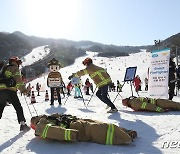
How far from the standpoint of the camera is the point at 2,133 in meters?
7.00

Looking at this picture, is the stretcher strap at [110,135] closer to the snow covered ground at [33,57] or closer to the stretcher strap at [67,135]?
the stretcher strap at [67,135]

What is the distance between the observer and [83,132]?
569cm

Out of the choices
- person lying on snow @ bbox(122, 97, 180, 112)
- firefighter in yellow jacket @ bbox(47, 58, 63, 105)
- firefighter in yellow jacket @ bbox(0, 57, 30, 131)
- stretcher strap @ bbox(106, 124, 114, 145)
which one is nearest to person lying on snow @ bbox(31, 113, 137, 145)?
stretcher strap @ bbox(106, 124, 114, 145)

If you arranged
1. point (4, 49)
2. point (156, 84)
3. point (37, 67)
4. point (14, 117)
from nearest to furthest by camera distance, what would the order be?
point (14, 117) → point (156, 84) → point (37, 67) → point (4, 49)

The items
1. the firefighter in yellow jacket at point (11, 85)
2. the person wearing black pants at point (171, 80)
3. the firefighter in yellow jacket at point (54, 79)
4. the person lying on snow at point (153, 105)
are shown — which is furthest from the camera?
the firefighter in yellow jacket at point (54, 79)

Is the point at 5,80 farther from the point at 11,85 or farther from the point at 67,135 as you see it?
the point at 67,135

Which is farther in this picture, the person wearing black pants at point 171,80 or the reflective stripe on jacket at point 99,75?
the person wearing black pants at point 171,80

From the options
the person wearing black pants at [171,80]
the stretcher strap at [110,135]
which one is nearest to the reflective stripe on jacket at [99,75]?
the person wearing black pants at [171,80]

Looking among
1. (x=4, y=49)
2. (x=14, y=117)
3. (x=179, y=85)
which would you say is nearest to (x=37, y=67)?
(x=4, y=49)

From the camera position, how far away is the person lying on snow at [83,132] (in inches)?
211

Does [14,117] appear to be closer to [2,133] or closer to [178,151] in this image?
[2,133]

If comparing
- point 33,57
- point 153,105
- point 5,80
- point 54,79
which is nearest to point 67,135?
point 5,80

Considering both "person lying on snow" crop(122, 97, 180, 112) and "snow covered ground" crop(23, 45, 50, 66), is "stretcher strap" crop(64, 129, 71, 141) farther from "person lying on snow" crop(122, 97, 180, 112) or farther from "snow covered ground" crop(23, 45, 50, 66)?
"snow covered ground" crop(23, 45, 50, 66)

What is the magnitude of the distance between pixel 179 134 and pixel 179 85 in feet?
44.3
